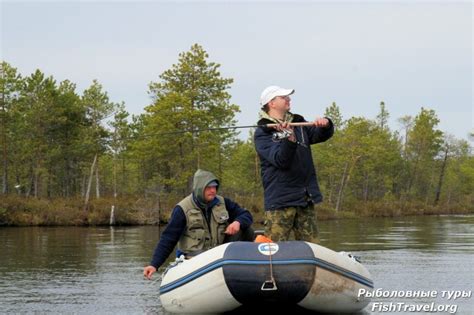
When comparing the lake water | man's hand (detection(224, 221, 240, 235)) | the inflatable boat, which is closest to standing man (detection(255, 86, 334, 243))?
man's hand (detection(224, 221, 240, 235))

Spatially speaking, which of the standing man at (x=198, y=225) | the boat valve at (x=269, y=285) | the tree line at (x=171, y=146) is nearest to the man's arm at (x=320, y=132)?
Answer: the standing man at (x=198, y=225)

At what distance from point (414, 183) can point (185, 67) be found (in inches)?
1686

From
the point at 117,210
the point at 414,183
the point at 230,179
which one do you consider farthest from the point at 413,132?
the point at 117,210

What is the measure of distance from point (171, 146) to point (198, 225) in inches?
1667

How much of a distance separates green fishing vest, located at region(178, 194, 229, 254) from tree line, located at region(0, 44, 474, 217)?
29043 millimetres

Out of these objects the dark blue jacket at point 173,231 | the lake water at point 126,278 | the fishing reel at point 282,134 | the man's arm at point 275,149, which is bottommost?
the lake water at point 126,278

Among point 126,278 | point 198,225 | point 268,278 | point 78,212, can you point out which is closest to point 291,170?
point 198,225

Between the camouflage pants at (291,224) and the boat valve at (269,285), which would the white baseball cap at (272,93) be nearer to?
the camouflage pants at (291,224)

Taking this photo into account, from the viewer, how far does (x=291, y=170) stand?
6.90m

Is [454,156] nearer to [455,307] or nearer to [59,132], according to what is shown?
[59,132]

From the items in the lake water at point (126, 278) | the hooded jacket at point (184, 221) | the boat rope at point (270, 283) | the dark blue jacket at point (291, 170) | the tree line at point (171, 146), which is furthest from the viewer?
the tree line at point (171, 146)

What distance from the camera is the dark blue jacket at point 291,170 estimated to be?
6910 millimetres

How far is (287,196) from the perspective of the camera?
6.93 metres

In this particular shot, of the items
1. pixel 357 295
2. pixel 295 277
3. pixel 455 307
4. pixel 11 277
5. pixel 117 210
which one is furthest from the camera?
pixel 117 210
